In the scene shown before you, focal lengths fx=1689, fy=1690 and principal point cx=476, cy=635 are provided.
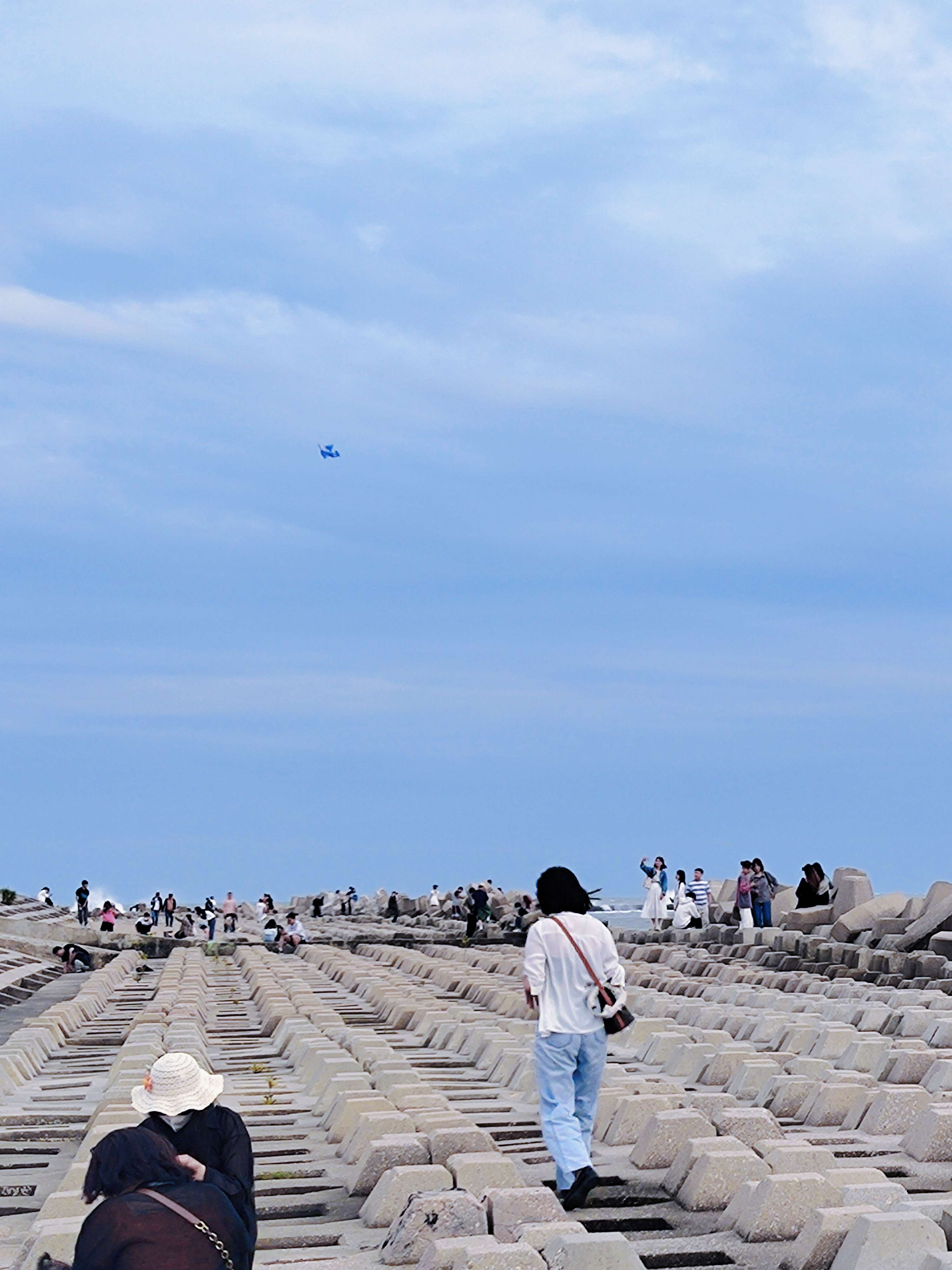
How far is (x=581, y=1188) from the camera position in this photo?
6.87 metres

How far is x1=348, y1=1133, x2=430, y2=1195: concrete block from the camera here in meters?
7.25

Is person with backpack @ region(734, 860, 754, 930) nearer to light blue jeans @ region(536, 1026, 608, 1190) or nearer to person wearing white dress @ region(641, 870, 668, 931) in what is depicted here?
person wearing white dress @ region(641, 870, 668, 931)

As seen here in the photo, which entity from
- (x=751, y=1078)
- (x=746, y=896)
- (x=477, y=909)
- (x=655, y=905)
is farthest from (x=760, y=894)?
(x=751, y=1078)

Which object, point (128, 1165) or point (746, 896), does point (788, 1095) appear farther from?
point (746, 896)

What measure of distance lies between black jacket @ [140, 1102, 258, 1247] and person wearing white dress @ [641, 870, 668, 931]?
85.9ft

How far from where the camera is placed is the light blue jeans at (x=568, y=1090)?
699cm

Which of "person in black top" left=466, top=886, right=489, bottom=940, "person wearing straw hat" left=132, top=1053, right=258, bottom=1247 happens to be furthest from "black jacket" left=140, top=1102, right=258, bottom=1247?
"person in black top" left=466, top=886, right=489, bottom=940

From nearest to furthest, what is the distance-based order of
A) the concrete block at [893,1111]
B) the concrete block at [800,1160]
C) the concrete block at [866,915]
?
1. the concrete block at [800,1160]
2. the concrete block at [893,1111]
3. the concrete block at [866,915]

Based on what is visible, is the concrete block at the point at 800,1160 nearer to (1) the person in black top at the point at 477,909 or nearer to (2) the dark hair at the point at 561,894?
(2) the dark hair at the point at 561,894

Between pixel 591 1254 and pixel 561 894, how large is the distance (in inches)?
97.1

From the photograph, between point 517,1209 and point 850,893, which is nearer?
point 517,1209

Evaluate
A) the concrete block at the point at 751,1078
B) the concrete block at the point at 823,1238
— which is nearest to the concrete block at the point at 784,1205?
the concrete block at the point at 823,1238

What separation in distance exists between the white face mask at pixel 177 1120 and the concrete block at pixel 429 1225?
4.44 ft

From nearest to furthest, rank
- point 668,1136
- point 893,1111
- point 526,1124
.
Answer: point 668,1136 → point 893,1111 → point 526,1124
